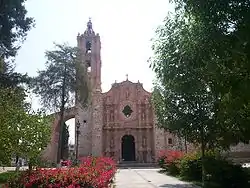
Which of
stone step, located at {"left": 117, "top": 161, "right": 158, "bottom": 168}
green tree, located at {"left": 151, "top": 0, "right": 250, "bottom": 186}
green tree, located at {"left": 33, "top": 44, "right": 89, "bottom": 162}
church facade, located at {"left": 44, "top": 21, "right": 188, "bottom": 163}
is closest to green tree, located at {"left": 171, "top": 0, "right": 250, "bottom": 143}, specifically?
green tree, located at {"left": 151, "top": 0, "right": 250, "bottom": 186}

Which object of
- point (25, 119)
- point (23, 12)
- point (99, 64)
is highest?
point (99, 64)

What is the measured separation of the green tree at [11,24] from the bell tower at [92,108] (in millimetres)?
26068

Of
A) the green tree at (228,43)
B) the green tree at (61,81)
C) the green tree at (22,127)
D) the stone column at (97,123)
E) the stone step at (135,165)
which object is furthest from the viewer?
the stone column at (97,123)

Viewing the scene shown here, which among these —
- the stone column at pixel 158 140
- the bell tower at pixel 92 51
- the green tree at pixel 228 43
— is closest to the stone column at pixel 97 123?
the bell tower at pixel 92 51

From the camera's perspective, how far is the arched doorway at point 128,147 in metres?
48.5

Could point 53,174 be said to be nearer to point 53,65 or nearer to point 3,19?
point 3,19

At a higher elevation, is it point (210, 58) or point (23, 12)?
point (23, 12)

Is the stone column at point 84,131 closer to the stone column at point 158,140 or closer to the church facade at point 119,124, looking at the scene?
the church facade at point 119,124

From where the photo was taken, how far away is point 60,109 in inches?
1359

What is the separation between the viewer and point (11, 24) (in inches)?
758

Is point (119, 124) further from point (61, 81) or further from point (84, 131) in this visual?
point (61, 81)

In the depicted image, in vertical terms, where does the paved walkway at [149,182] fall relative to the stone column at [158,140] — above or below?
below

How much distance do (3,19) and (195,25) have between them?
39.7ft

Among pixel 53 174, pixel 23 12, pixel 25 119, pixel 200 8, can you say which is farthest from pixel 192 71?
pixel 23 12
